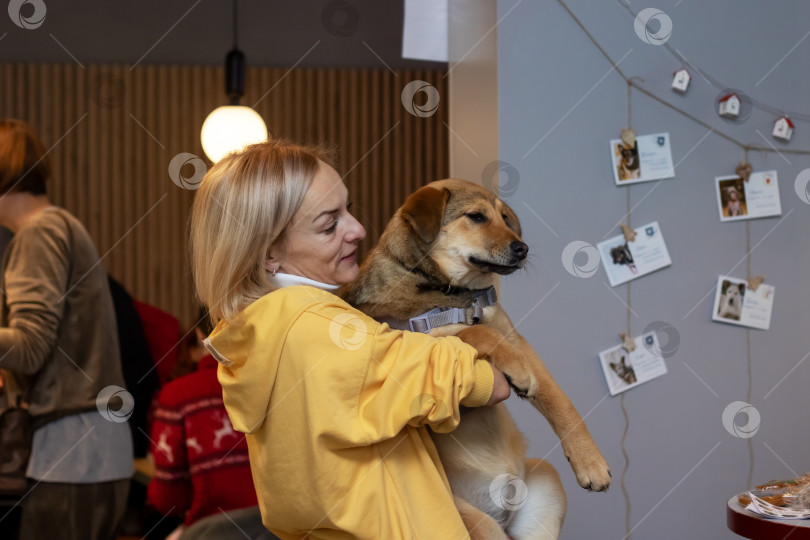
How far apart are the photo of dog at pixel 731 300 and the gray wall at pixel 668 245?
0.14 feet

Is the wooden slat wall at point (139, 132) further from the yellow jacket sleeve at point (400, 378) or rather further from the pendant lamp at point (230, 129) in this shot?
the yellow jacket sleeve at point (400, 378)

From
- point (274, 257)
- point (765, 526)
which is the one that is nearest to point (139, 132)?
point (274, 257)

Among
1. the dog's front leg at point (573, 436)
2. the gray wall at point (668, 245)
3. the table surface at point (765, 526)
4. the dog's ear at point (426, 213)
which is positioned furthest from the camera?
the gray wall at point (668, 245)

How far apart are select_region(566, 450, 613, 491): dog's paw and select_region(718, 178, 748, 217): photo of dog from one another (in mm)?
1504

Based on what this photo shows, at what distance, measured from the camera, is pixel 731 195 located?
2.71 metres

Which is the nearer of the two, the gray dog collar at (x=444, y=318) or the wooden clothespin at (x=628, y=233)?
the gray dog collar at (x=444, y=318)

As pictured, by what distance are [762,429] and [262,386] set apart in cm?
214

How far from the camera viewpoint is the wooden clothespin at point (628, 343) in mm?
2603

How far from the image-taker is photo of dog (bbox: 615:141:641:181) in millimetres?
2625

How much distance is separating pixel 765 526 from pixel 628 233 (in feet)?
4.30

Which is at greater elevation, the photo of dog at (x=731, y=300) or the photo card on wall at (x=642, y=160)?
the photo card on wall at (x=642, y=160)

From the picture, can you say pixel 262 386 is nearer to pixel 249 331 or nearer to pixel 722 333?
pixel 249 331

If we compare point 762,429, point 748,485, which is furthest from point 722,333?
point 748,485

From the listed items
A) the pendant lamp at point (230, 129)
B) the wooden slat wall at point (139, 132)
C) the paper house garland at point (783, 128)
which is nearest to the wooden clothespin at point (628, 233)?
the paper house garland at point (783, 128)
